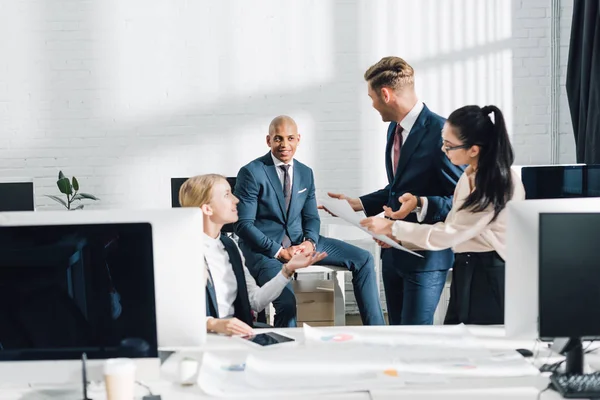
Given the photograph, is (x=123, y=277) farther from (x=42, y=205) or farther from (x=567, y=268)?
(x=42, y=205)

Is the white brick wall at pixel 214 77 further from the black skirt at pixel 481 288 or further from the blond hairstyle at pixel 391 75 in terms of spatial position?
the black skirt at pixel 481 288

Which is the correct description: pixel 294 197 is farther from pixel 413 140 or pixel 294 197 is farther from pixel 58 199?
pixel 58 199

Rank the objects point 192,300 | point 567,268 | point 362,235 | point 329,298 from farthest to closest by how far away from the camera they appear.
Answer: point 362,235 → point 329,298 → point 192,300 → point 567,268

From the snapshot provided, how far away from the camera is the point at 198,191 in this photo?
8.23 feet

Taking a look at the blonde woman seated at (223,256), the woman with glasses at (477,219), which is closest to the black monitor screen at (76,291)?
the blonde woman seated at (223,256)

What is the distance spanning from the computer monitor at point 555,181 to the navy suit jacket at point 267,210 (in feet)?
3.77

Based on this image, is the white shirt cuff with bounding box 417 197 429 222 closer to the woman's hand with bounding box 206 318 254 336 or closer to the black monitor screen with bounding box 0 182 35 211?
the woman's hand with bounding box 206 318 254 336

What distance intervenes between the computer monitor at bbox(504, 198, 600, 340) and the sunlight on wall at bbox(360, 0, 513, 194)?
314cm

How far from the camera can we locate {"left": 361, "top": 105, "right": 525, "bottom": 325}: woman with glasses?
229cm

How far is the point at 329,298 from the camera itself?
388 cm

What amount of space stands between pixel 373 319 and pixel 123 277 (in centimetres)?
221

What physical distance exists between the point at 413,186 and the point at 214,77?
2461 millimetres

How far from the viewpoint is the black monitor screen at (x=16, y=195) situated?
3.78 metres

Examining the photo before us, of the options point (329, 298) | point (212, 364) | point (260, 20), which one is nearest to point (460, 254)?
point (212, 364)
